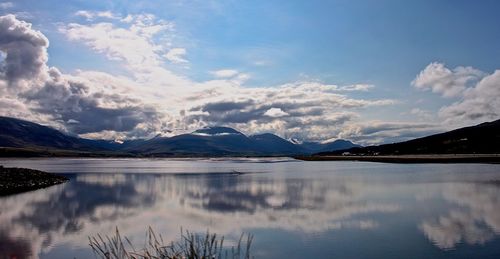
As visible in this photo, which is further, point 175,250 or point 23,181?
point 23,181

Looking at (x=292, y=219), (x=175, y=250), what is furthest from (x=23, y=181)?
(x=175, y=250)

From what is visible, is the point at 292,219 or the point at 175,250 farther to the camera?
the point at 292,219

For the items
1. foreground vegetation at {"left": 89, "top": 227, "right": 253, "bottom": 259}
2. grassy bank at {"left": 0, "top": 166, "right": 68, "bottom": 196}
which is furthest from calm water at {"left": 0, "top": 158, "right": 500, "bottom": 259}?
grassy bank at {"left": 0, "top": 166, "right": 68, "bottom": 196}

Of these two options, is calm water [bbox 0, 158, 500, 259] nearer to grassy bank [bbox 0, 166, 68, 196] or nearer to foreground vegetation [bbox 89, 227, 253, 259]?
foreground vegetation [bbox 89, 227, 253, 259]

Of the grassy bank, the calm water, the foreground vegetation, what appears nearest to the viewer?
the foreground vegetation

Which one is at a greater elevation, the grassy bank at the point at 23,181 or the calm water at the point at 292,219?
the grassy bank at the point at 23,181

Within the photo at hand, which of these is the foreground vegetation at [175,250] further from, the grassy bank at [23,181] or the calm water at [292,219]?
the grassy bank at [23,181]

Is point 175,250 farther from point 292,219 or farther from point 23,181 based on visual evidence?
point 23,181

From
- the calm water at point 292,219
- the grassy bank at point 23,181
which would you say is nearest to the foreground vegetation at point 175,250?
the calm water at point 292,219

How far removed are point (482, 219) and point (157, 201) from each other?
28.4 metres

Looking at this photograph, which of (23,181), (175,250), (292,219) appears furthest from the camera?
(23,181)

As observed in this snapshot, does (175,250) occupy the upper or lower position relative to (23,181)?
lower

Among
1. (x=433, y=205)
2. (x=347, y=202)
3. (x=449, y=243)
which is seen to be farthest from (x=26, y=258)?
(x=433, y=205)

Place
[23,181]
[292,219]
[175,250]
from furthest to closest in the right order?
[23,181] < [292,219] < [175,250]
